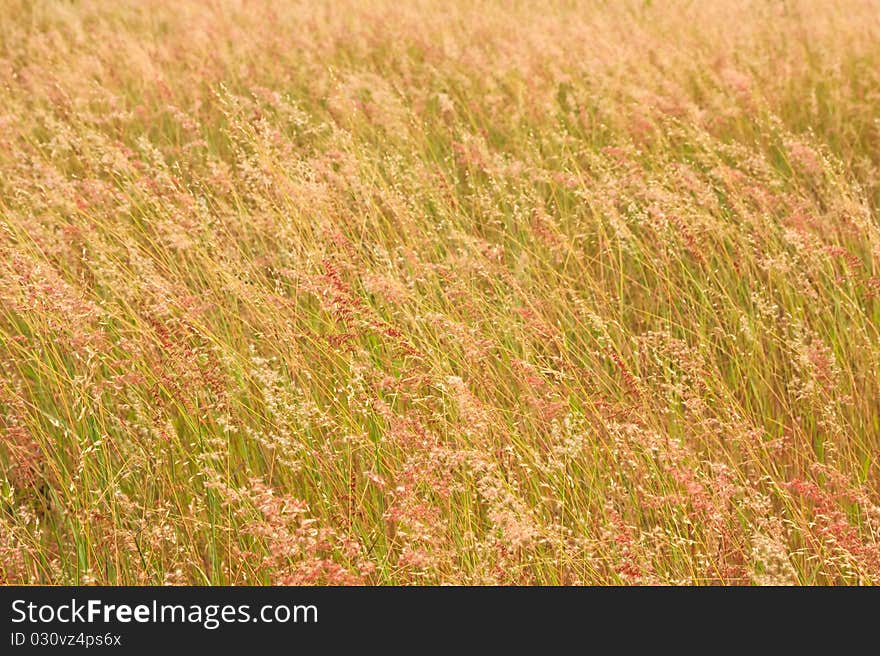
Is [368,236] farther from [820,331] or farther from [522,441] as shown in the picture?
[820,331]

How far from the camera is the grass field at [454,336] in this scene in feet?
6.40

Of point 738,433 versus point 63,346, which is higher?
point 63,346

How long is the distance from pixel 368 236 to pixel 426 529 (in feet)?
4.56

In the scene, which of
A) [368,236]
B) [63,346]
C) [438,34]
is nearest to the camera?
[63,346]

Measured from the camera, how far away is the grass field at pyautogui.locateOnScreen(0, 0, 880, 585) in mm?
1952

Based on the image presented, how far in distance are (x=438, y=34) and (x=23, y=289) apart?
318 centimetres

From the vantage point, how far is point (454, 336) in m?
2.38

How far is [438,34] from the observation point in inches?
194

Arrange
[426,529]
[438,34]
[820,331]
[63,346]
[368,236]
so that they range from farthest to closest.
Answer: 1. [438,34]
2. [368,236]
3. [820,331]
4. [63,346]
5. [426,529]

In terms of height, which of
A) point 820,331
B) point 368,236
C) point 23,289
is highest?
point 23,289
